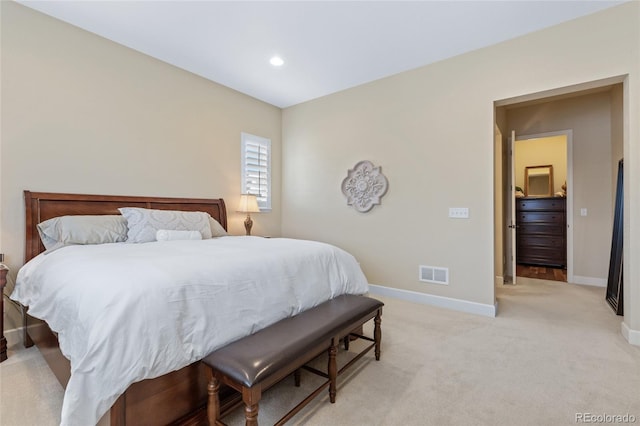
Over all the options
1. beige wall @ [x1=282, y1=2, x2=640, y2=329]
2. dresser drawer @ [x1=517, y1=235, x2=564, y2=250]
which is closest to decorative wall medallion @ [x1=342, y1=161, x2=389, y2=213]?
beige wall @ [x1=282, y1=2, x2=640, y2=329]

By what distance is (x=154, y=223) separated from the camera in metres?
2.89

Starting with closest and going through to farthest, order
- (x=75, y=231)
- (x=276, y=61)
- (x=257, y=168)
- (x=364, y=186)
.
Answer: (x=75, y=231) → (x=276, y=61) → (x=364, y=186) → (x=257, y=168)

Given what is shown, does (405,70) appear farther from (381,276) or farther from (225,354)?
(225,354)

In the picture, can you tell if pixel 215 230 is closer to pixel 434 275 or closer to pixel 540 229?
pixel 434 275

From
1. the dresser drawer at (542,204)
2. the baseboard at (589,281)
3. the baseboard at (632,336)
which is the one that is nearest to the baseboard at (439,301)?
the baseboard at (632,336)

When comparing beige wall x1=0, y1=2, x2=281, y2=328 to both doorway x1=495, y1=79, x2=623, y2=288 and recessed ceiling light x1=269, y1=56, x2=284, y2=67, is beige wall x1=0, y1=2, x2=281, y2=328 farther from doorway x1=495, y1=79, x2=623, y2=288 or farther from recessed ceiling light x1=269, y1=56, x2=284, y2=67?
doorway x1=495, y1=79, x2=623, y2=288

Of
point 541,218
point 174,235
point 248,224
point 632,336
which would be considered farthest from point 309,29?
point 541,218

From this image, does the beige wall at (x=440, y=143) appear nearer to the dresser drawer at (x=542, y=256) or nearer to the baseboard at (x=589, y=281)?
the baseboard at (x=589, y=281)

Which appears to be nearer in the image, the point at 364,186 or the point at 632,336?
the point at 632,336

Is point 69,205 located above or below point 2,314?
above

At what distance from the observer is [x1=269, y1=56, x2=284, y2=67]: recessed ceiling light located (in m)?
3.41

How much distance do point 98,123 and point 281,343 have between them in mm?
2993

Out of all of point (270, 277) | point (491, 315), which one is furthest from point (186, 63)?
point (491, 315)

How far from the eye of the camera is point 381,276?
13.1 feet
